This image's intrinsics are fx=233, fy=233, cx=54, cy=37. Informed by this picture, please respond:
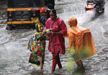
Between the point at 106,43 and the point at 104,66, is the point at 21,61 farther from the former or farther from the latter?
the point at 106,43

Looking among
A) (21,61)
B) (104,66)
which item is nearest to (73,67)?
(104,66)

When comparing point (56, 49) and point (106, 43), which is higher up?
point (56, 49)

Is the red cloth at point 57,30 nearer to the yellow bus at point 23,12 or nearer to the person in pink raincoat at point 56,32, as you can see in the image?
the person in pink raincoat at point 56,32

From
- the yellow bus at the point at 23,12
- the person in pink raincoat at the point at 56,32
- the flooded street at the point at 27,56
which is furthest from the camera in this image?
the yellow bus at the point at 23,12

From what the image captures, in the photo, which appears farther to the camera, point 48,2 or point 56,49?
point 48,2

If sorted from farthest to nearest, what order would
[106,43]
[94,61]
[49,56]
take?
[106,43] < [49,56] < [94,61]

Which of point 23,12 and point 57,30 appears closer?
point 57,30

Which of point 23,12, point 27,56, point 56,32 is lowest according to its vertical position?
point 27,56

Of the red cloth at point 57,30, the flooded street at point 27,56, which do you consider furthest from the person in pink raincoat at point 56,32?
the flooded street at point 27,56

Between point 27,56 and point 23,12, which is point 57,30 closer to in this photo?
point 27,56

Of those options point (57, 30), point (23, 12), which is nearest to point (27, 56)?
point (57, 30)

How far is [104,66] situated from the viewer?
6840 millimetres

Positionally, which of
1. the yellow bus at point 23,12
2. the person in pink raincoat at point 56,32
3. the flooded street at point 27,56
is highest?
the person in pink raincoat at point 56,32

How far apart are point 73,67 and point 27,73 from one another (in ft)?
4.47
